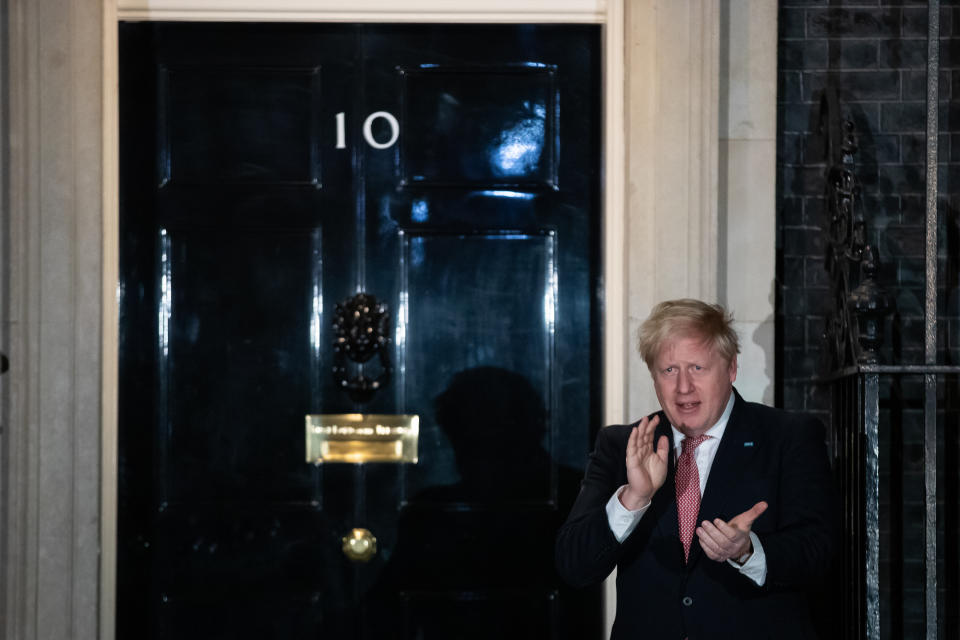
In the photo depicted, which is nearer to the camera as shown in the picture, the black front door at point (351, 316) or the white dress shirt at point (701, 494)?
the white dress shirt at point (701, 494)

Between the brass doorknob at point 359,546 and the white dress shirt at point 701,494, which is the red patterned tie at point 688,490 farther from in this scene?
the brass doorknob at point 359,546

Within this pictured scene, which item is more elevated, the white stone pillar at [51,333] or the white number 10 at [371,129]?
the white number 10 at [371,129]

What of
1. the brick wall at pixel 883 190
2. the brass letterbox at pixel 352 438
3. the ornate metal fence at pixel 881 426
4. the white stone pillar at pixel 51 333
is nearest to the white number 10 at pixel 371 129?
the white stone pillar at pixel 51 333

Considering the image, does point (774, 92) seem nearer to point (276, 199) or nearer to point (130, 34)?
point (276, 199)

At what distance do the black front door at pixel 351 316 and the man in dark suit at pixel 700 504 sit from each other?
1.32 m

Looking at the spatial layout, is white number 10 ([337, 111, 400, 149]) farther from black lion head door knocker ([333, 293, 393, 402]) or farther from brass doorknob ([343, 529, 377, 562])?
brass doorknob ([343, 529, 377, 562])

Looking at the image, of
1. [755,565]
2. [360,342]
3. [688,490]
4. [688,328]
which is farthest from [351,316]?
[755,565]

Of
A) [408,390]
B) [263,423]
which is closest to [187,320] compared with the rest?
[263,423]

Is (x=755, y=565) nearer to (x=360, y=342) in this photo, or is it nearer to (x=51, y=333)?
(x=360, y=342)

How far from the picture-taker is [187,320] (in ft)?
16.6

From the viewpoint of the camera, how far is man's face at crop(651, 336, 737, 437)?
3660mm

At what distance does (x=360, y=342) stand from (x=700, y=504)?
1.81m

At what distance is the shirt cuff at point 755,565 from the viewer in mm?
3400

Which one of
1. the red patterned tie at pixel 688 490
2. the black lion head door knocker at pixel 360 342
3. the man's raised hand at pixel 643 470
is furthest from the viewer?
the black lion head door knocker at pixel 360 342
